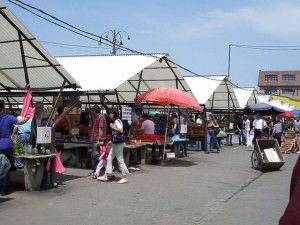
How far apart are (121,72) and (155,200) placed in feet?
28.5

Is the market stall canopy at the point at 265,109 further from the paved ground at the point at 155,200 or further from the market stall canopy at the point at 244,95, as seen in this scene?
the paved ground at the point at 155,200

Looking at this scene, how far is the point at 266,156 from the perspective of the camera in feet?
52.7

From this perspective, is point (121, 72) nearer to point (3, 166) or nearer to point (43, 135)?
point (43, 135)

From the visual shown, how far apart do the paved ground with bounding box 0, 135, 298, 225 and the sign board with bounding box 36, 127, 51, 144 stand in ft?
3.60

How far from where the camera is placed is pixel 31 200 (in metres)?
8.77

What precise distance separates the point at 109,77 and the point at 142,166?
12.1 feet

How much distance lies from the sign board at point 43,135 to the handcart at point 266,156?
328 inches

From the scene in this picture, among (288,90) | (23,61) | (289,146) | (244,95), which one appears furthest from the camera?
(288,90)

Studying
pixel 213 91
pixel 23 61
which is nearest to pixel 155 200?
pixel 23 61

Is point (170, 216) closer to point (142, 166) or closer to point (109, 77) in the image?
point (142, 166)

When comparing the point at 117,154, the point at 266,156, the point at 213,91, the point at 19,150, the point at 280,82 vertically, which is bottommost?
the point at 266,156

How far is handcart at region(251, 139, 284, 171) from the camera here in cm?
1570

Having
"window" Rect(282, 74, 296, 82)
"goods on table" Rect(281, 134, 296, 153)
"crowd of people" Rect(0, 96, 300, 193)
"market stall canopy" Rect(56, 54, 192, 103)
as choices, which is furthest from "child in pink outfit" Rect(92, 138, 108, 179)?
"window" Rect(282, 74, 296, 82)

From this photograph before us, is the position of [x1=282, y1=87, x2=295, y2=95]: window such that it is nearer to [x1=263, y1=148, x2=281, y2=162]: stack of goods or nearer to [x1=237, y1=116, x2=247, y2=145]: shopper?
[x1=237, y1=116, x2=247, y2=145]: shopper
